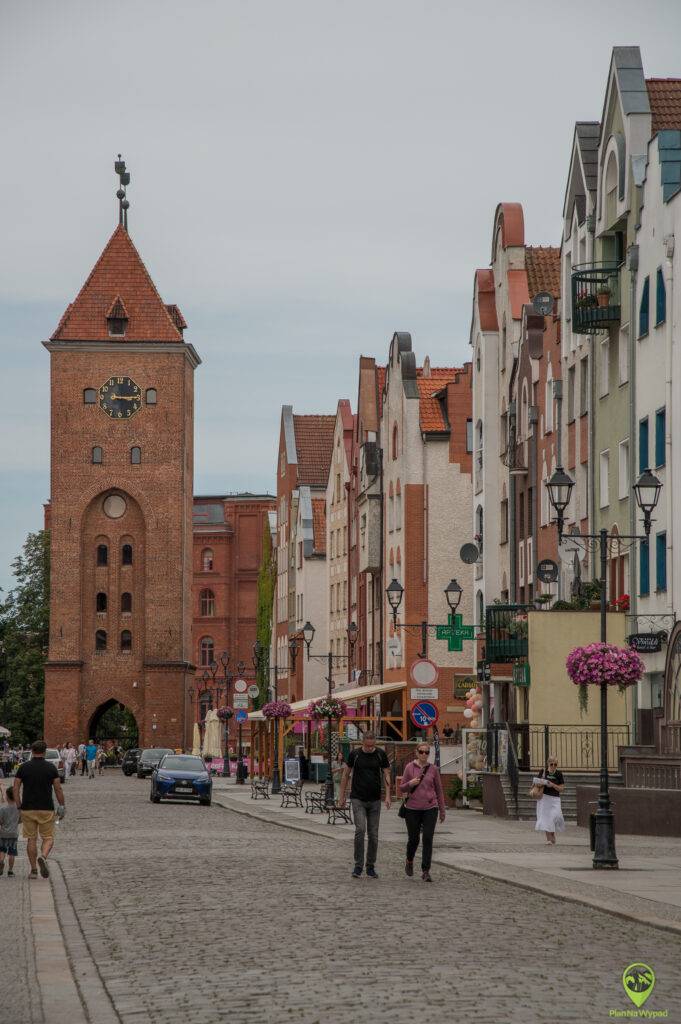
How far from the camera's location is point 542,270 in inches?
2073

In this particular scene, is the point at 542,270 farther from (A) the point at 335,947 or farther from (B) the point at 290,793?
(A) the point at 335,947

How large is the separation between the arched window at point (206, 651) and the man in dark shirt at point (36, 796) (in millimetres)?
117774

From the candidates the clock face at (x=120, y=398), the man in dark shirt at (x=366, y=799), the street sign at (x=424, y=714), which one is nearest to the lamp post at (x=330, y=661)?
the street sign at (x=424, y=714)

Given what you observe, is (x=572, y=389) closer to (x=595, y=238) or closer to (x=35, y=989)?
(x=595, y=238)

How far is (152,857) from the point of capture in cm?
2498

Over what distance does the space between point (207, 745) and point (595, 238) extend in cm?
4926

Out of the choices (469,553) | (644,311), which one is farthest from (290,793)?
(644,311)

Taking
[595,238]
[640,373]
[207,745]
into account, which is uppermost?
[595,238]

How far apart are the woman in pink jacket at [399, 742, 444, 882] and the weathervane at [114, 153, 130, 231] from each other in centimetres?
9379

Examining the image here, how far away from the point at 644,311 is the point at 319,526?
177ft

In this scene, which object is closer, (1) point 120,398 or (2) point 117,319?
(1) point 120,398

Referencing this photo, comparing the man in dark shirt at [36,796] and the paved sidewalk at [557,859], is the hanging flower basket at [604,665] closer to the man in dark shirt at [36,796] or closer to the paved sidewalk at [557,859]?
the paved sidewalk at [557,859]

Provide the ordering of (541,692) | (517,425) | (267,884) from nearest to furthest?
1. (267,884)
2. (541,692)
3. (517,425)

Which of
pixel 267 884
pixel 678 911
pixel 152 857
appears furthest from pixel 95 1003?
pixel 152 857
